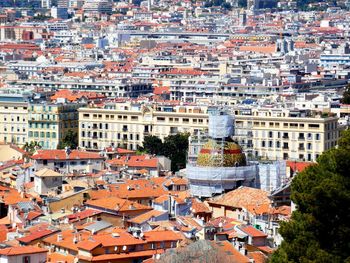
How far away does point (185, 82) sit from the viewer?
8469cm

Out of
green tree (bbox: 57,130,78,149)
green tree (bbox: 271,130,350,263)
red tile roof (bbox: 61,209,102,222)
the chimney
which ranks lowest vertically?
green tree (bbox: 57,130,78,149)

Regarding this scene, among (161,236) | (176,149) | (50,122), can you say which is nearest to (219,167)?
(161,236)

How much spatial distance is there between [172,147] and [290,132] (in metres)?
6.19

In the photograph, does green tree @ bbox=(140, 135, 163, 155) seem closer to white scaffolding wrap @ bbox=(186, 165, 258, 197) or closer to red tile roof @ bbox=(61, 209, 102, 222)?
white scaffolding wrap @ bbox=(186, 165, 258, 197)

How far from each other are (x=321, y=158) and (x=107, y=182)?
19.8m

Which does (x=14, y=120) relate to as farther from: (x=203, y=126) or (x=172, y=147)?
(x=172, y=147)

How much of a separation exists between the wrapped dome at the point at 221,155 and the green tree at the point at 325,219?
1897cm

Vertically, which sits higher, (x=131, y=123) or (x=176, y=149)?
(x=176, y=149)

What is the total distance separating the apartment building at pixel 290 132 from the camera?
187ft

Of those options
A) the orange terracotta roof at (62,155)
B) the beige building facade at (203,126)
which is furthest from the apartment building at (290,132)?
the orange terracotta roof at (62,155)

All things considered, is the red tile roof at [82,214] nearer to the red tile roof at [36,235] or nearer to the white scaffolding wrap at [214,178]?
the red tile roof at [36,235]

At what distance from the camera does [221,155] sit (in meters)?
40.5

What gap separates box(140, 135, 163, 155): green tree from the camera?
5444 centimetres

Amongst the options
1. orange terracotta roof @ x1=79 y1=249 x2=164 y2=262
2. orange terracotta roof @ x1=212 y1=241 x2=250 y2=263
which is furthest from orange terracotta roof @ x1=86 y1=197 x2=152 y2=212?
orange terracotta roof @ x1=212 y1=241 x2=250 y2=263
